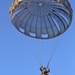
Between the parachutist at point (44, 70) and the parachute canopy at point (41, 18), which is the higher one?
the parachute canopy at point (41, 18)

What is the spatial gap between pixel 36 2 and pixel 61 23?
3.63 meters

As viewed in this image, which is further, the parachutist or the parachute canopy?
the parachute canopy

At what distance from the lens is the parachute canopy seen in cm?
2970

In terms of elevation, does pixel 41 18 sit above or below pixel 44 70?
above

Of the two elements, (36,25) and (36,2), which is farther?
(36,25)

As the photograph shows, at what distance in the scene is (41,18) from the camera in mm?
31375

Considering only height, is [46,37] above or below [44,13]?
below

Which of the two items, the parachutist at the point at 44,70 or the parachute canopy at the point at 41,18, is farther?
the parachute canopy at the point at 41,18

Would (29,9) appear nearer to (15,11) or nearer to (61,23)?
(15,11)

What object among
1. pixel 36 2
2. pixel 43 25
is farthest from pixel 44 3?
pixel 43 25

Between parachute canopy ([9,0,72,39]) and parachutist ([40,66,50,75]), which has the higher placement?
parachute canopy ([9,0,72,39])

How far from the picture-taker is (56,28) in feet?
102

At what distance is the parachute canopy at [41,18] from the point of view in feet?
97.5

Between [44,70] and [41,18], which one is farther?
[41,18]
